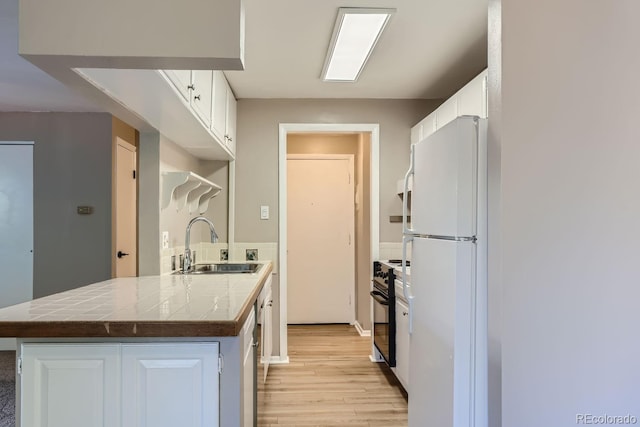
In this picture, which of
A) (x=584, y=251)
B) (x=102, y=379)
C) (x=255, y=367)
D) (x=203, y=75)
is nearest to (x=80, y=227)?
(x=203, y=75)

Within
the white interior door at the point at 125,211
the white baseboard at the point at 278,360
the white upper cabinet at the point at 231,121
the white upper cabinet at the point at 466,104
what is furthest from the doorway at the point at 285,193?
the white interior door at the point at 125,211

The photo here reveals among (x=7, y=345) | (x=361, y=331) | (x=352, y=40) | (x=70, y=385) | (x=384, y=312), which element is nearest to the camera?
(x=70, y=385)

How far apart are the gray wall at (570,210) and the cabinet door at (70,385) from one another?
1347 millimetres

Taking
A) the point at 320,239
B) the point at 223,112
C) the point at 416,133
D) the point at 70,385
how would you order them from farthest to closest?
the point at 320,239 → the point at 416,133 → the point at 223,112 → the point at 70,385

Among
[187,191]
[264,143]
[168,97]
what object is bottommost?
[187,191]

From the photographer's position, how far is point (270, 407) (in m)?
2.61

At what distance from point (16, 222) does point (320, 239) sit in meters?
3.04

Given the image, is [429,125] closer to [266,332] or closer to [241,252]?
[241,252]

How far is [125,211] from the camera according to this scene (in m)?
3.94

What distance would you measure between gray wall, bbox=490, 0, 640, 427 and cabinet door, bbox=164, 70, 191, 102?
1.27 metres

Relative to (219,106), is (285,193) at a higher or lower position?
lower

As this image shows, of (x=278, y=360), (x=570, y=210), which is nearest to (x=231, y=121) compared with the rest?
(x=278, y=360)

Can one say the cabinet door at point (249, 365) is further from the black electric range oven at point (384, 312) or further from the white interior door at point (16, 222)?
the white interior door at point (16, 222)

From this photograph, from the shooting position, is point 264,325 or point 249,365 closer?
point 249,365
